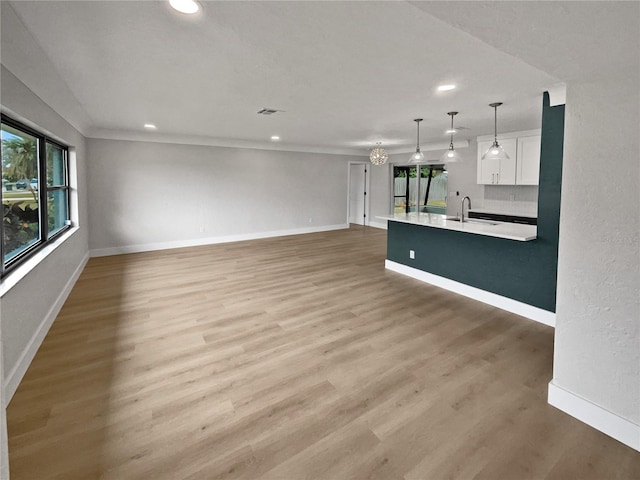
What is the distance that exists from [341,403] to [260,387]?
605 millimetres

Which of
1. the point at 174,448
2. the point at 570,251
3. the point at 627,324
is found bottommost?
the point at 174,448

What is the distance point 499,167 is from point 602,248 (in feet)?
17.7

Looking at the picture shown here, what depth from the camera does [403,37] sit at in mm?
2354

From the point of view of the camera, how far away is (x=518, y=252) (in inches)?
150

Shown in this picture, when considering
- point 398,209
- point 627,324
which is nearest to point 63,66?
point 627,324

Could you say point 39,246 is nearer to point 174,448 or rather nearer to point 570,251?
point 174,448

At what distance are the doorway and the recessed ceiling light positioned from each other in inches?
352

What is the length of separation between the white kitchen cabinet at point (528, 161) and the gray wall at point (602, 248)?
4.81m

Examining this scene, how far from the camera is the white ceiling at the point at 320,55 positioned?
4.81ft

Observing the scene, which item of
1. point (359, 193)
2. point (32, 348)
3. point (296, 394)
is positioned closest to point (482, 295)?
point (296, 394)

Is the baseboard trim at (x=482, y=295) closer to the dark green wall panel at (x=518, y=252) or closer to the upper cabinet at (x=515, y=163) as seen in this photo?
the dark green wall panel at (x=518, y=252)

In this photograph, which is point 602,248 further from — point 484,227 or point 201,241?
point 201,241

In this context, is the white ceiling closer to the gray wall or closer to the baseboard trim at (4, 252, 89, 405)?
the gray wall

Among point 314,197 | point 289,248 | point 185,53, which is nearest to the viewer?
point 185,53
